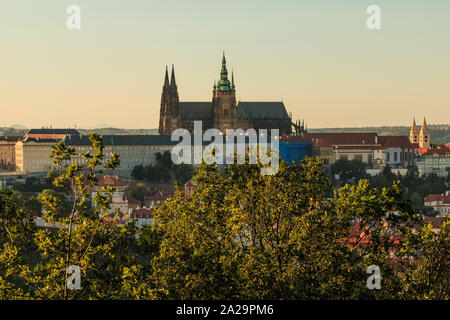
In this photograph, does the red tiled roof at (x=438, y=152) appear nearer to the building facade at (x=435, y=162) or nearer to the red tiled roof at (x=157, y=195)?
the building facade at (x=435, y=162)

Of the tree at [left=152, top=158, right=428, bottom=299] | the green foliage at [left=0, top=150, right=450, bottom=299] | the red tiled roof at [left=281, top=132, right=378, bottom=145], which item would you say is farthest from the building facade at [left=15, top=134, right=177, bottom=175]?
the green foliage at [left=0, top=150, right=450, bottom=299]

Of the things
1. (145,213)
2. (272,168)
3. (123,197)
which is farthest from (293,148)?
(272,168)

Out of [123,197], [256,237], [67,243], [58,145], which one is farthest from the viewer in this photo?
[123,197]

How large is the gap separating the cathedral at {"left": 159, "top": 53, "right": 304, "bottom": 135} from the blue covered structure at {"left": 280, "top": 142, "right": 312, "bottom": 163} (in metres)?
16.1

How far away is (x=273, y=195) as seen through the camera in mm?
21406

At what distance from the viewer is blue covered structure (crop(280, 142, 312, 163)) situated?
145000mm

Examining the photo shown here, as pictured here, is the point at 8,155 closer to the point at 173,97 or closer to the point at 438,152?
the point at 173,97

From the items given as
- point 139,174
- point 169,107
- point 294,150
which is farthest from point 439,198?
point 169,107

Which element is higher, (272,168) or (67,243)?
(272,168)

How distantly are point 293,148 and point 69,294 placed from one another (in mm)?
130665

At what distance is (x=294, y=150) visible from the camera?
488 ft

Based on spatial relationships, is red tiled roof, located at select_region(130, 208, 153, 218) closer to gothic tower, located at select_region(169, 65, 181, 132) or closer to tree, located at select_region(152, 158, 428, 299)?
tree, located at select_region(152, 158, 428, 299)

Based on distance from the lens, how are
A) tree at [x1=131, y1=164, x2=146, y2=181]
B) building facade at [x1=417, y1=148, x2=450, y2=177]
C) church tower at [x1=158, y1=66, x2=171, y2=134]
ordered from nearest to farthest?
tree at [x1=131, y1=164, x2=146, y2=181], building facade at [x1=417, y1=148, x2=450, y2=177], church tower at [x1=158, y1=66, x2=171, y2=134]

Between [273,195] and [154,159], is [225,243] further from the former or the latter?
[154,159]
